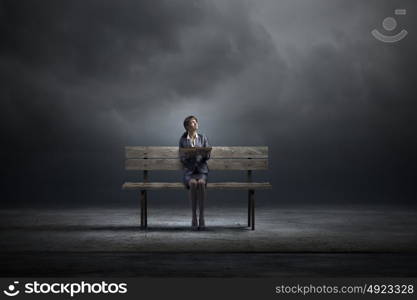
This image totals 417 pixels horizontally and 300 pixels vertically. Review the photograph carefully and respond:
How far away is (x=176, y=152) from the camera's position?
7512mm

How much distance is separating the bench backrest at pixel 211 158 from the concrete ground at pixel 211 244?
2.11ft

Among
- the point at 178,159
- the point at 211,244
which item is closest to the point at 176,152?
the point at 178,159

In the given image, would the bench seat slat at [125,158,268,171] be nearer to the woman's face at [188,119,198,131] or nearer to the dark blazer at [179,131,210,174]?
the dark blazer at [179,131,210,174]

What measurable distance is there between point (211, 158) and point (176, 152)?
401 mm

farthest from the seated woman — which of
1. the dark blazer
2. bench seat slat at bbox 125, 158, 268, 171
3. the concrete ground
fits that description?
the concrete ground

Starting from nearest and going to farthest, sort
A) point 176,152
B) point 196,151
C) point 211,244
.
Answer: point 211,244 < point 196,151 < point 176,152

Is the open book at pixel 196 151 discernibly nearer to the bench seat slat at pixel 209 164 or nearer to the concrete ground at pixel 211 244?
the bench seat slat at pixel 209 164

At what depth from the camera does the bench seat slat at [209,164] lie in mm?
7527

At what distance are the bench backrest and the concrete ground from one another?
2.11 ft

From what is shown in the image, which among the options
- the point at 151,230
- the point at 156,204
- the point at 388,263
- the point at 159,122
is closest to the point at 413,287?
the point at 388,263

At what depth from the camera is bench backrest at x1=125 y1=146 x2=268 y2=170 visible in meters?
7.53

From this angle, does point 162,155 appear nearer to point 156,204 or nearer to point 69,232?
point 69,232

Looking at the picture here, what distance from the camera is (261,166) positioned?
7594mm

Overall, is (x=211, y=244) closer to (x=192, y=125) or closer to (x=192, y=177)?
(x=192, y=177)
